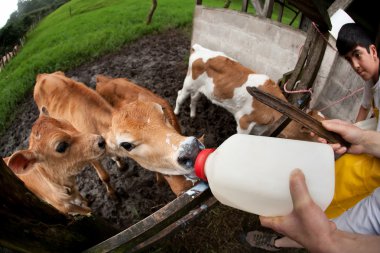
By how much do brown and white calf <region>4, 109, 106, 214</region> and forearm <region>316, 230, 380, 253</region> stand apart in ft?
6.87

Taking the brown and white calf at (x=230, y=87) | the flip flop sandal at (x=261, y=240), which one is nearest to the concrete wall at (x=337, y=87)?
the brown and white calf at (x=230, y=87)

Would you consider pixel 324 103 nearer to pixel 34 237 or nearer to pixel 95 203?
pixel 95 203

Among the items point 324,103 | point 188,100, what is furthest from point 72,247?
point 188,100

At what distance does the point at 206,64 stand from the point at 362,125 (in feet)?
10.5

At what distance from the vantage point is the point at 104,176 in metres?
3.71

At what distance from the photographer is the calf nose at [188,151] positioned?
2.03 meters

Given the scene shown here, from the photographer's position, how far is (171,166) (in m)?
2.34

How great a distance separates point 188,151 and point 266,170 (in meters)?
0.80

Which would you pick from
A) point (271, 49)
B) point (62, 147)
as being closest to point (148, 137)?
point (62, 147)

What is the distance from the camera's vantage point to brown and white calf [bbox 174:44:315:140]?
4.28m

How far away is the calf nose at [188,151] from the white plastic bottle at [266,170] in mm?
622

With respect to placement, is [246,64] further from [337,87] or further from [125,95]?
[125,95]

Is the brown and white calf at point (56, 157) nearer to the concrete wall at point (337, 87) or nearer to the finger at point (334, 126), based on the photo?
the finger at point (334, 126)

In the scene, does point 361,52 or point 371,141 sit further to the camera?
point 361,52
